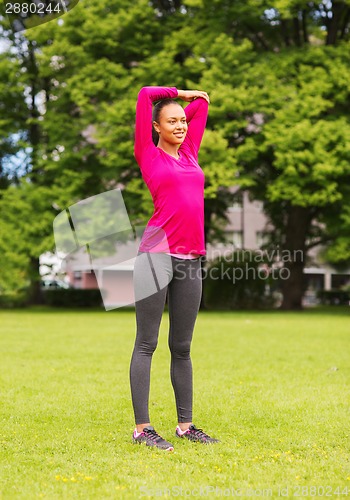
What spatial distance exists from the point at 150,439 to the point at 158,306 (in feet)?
3.11

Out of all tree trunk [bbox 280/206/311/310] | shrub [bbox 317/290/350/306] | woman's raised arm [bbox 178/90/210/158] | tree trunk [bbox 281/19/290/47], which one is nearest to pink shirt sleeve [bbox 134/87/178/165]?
woman's raised arm [bbox 178/90/210/158]

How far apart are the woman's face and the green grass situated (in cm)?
222

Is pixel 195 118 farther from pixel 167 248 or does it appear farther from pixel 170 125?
pixel 167 248

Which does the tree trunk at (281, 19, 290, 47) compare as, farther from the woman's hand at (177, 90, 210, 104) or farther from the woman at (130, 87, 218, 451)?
the woman at (130, 87, 218, 451)

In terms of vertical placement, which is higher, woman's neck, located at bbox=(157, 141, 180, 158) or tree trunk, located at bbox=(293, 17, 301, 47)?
tree trunk, located at bbox=(293, 17, 301, 47)

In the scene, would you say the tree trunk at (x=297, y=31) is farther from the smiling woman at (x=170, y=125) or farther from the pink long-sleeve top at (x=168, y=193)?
the pink long-sleeve top at (x=168, y=193)

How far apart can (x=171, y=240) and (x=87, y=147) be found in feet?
71.2

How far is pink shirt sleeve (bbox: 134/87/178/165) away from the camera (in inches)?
183

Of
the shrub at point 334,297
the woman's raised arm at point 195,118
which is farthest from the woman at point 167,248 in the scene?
the shrub at point 334,297

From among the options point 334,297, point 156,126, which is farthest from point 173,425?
point 334,297

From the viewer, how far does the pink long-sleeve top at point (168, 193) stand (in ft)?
15.1

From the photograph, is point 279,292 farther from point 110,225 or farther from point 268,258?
point 110,225

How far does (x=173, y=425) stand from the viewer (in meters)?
5.48

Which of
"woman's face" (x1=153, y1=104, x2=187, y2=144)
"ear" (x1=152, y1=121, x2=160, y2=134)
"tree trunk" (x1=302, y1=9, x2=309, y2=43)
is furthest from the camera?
"tree trunk" (x1=302, y1=9, x2=309, y2=43)
